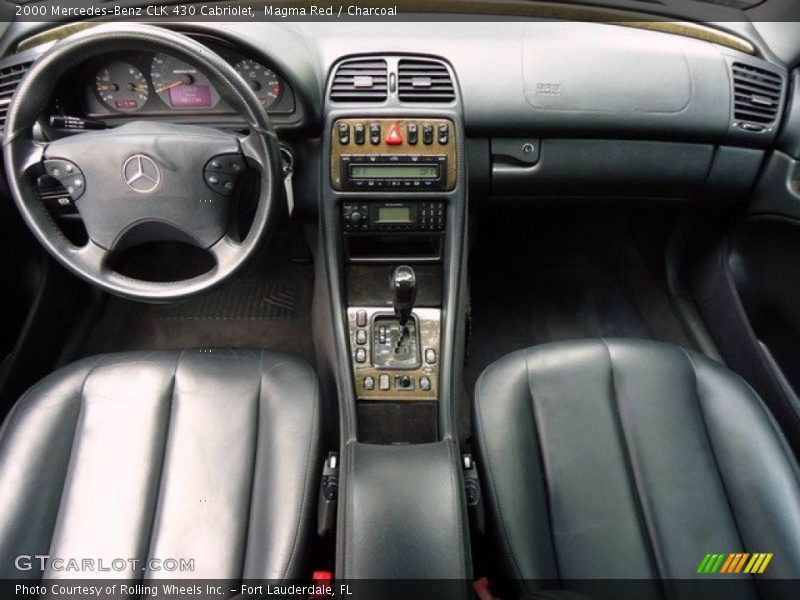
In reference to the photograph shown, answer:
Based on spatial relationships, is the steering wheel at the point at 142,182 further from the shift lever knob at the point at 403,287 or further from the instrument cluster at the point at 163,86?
the shift lever knob at the point at 403,287

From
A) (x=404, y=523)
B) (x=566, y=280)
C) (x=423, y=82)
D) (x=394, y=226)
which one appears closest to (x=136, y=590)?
(x=404, y=523)

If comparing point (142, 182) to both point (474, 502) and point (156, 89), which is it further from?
point (474, 502)

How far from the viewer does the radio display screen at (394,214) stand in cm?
138

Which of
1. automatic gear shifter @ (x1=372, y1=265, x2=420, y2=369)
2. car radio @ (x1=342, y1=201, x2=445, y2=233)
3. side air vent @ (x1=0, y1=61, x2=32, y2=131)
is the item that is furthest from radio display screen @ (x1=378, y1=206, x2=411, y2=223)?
side air vent @ (x1=0, y1=61, x2=32, y2=131)

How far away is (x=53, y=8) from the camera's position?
4.49 ft

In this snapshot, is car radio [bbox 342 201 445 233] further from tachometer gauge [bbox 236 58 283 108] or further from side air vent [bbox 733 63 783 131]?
side air vent [bbox 733 63 783 131]

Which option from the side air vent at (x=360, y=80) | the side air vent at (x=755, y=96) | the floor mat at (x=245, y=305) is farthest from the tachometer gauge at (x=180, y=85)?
the side air vent at (x=755, y=96)

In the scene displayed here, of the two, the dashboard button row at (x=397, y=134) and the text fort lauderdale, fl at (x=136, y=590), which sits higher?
the dashboard button row at (x=397, y=134)

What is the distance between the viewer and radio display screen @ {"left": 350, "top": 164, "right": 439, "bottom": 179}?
134 centimetres

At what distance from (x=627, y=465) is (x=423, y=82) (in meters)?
0.92

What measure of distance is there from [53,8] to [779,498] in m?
1.85

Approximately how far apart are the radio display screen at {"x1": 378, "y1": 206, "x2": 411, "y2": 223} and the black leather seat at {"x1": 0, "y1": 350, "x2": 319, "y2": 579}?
15.5 inches

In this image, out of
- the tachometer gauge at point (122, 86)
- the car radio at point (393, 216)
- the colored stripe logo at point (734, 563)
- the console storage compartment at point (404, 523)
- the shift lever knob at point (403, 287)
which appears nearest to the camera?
the console storage compartment at point (404, 523)

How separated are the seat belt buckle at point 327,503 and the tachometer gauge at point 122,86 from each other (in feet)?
3.04
